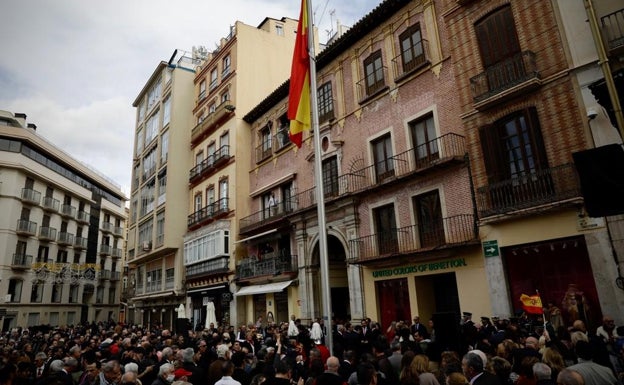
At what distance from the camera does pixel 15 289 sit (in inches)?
1533

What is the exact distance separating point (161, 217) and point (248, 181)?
1130 centimetres

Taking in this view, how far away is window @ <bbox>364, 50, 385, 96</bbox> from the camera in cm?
1981

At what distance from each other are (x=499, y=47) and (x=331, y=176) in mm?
10135

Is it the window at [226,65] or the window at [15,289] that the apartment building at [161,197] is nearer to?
the window at [226,65]

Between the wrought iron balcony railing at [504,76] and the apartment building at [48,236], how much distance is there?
3843 cm

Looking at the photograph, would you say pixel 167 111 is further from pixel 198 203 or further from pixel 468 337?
pixel 468 337

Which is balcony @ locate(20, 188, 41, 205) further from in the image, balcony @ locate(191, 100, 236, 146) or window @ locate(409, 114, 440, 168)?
window @ locate(409, 114, 440, 168)

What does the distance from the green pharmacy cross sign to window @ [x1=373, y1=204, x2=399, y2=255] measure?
4100 millimetres

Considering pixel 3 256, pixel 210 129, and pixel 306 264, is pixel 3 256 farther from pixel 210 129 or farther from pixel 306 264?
pixel 306 264

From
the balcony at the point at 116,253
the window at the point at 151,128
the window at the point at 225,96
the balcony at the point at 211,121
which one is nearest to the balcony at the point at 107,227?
the balcony at the point at 116,253

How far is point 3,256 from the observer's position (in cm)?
3759

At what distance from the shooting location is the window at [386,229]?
17828 millimetres

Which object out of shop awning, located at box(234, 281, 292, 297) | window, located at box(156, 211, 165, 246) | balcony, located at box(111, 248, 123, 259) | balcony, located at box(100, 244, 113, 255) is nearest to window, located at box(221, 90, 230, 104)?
window, located at box(156, 211, 165, 246)

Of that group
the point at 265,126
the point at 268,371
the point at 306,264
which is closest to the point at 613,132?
A: the point at 268,371
